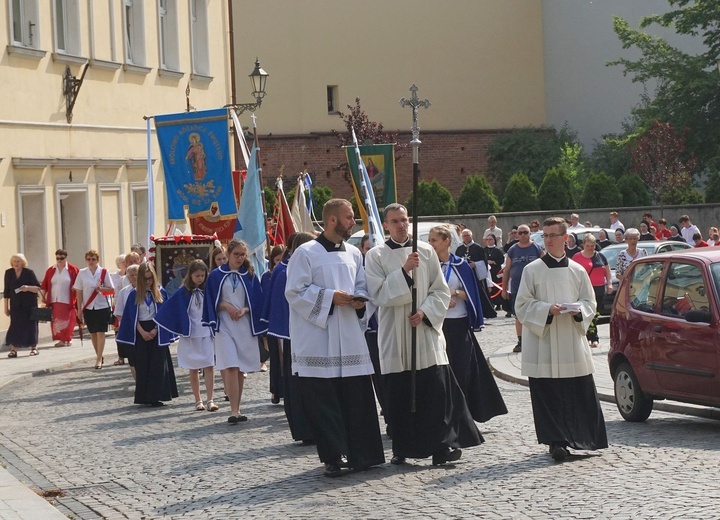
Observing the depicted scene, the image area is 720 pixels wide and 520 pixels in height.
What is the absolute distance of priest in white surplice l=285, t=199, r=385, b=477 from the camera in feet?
33.8

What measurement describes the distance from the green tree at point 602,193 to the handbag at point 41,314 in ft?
83.1

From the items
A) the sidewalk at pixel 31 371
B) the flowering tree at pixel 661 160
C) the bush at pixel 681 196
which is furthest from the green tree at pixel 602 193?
the sidewalk at pixel 31 371

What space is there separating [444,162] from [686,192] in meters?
12.1

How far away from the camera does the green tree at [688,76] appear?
4922 cm

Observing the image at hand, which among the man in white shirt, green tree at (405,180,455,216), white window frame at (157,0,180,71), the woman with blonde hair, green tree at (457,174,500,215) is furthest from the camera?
green tree at (457,174,500,215)

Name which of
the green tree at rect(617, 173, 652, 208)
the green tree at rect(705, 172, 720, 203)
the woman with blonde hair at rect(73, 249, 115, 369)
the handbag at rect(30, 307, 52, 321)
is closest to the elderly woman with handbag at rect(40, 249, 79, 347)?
the handbag at rect(30, 307, 52, 321)

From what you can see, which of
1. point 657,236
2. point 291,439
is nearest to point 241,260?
point 291,439

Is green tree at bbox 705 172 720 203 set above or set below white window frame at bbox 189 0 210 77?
below

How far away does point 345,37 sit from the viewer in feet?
182

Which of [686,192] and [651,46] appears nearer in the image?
[686,192]

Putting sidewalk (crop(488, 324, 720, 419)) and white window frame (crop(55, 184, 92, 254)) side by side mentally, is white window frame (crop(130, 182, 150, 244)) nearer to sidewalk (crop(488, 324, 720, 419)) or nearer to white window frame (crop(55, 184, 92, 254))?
white window frame (crop(55, 184, 92, 254))

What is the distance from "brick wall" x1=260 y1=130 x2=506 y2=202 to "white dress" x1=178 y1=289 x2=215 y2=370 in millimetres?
35185

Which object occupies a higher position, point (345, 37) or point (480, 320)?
point (345, 37)

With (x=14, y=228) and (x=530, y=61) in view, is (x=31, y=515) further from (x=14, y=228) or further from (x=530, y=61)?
(x=530, y=61)
